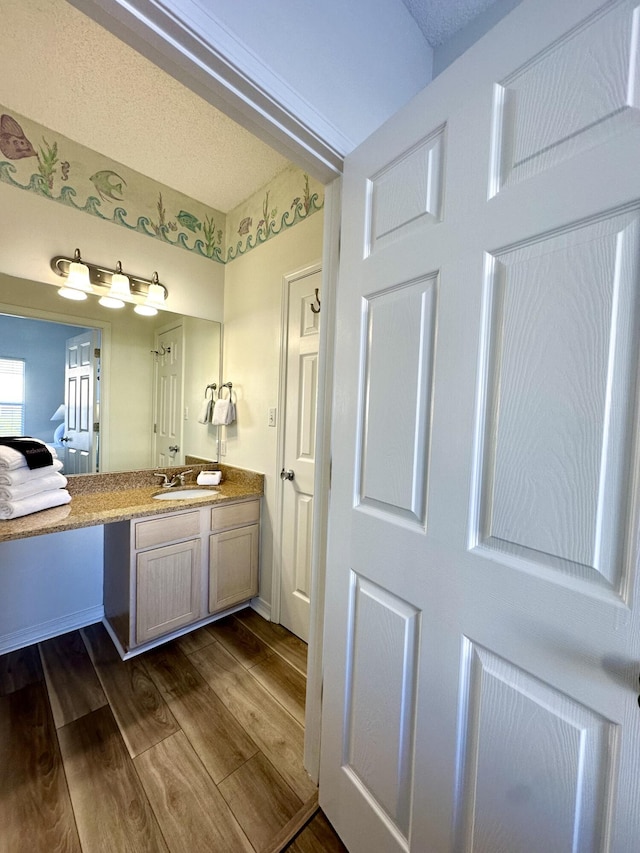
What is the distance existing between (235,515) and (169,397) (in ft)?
3.03

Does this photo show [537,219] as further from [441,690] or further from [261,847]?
[261,847]

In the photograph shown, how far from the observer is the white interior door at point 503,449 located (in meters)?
0.50

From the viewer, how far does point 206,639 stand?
1.94 meters

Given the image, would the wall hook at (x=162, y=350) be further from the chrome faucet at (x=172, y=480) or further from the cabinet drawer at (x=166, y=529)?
the cabinet drawer at (x=166, y=529)

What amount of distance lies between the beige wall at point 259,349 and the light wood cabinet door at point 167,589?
454mm

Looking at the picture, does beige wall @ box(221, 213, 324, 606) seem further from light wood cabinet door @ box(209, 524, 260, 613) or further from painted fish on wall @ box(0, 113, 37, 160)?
painted fish on wall @ box(0, 113, 37, 160)

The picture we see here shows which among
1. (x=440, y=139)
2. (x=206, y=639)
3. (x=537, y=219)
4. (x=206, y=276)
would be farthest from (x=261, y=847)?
(x=206, y=276)

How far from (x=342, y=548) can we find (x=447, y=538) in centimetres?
37

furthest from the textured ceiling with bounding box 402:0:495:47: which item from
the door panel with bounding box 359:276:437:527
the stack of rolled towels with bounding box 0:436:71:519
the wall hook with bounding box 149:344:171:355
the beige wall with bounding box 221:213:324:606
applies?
the stack of rolled towels with bounding box 0:436:71:519

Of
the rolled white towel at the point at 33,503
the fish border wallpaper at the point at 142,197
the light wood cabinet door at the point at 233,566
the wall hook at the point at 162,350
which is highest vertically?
the fish border wallpaper at the point at 142,197

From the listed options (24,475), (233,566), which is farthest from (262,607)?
(24,475)

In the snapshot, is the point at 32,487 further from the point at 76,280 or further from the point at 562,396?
the point at 562,396

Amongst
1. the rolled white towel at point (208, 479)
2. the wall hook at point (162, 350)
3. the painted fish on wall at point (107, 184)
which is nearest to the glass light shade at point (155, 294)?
the wall hook at point (162, 350)

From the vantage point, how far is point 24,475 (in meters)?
1.50
